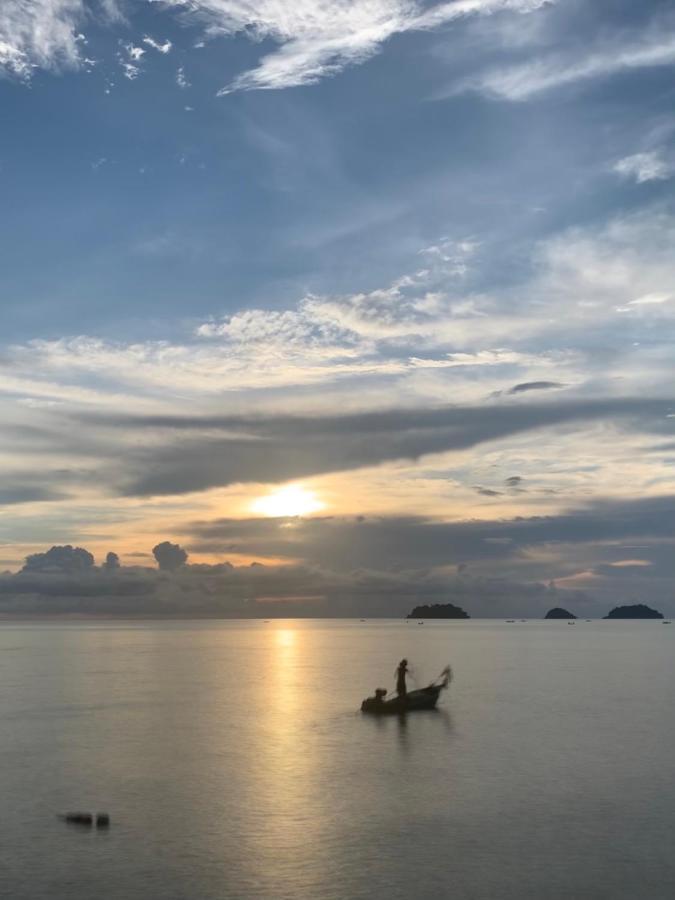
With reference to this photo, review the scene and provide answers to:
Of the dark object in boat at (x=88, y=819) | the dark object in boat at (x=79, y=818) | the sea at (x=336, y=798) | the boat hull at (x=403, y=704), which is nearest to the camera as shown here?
the sea at (x=336, y=798)

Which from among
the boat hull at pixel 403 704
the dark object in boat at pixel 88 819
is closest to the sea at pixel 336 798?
the dark object in boat at pixel 88 819

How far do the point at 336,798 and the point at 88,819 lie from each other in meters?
12.1

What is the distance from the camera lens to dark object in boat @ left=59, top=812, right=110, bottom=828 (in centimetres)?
3747

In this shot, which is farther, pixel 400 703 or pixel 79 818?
pixel 400 703

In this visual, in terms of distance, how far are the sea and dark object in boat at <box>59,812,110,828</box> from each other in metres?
0.55

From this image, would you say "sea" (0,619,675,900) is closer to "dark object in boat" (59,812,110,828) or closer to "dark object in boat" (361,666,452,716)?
"dark object in boat" (59,812,110,828)

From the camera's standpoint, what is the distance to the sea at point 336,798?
30.4 metres

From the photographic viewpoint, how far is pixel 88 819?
3788 centimetres

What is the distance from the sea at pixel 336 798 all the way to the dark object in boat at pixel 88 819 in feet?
1.81

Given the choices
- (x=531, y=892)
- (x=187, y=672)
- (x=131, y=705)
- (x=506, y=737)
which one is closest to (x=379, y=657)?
(x=187, y=672)

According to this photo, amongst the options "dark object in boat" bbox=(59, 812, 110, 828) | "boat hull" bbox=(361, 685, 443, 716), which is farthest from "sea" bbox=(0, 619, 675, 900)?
"boat hull" bbox=(361, 685, 443, 716)

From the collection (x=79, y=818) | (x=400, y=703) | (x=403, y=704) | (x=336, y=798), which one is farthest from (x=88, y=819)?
(x=403, y=704)

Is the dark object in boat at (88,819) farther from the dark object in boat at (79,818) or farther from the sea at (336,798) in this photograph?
the sea at (336,798)

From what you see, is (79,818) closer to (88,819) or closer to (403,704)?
(88,819)
